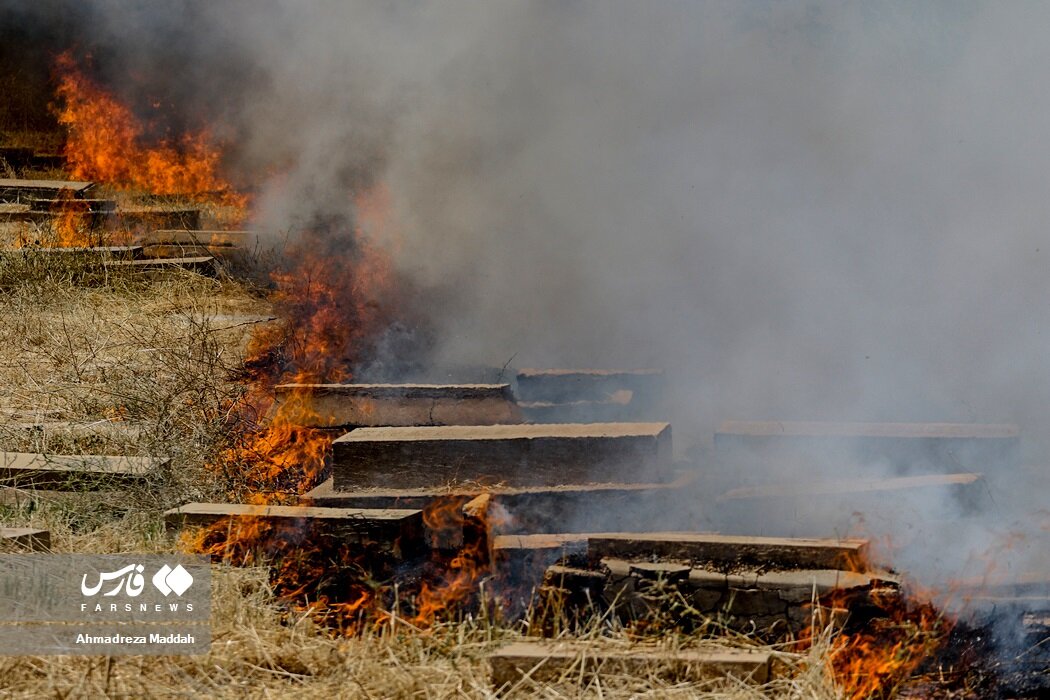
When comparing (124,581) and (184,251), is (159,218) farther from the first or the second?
(124,581)

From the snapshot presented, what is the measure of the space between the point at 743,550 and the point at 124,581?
2.52 meters

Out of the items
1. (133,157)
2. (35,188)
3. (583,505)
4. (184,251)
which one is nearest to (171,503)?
(583,505)

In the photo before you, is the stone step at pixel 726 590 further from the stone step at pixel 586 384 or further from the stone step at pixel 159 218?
the stone step at pixel 159 218

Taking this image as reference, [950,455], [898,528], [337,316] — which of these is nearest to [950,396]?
[950,455]

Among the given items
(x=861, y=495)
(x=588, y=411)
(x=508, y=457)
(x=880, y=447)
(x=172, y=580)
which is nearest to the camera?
(x=172, y=580)

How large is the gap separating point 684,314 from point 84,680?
4.87 metres

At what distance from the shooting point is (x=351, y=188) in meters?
9.52

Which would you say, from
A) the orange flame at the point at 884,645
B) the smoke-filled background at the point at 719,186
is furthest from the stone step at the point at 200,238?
the orange flame at the point at 884,645

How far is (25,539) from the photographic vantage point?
506cm

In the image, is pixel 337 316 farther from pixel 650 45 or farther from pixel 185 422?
pixel 650 45

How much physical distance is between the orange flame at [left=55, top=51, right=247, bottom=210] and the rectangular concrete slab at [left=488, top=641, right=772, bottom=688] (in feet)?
28.4

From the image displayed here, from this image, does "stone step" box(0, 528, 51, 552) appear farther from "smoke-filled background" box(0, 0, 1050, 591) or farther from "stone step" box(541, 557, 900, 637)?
"smoke-filled background" box(0, 0, 1050, 591)

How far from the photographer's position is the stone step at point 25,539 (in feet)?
16.4

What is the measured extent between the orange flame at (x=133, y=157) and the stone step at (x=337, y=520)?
7195 mm
